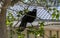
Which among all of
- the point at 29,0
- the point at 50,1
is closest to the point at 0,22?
the point at 29,0

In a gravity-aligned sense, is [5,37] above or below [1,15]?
below

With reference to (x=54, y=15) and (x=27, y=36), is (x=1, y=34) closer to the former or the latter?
(x=54, y=15)

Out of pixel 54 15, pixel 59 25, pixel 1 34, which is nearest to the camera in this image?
pixel 1 34

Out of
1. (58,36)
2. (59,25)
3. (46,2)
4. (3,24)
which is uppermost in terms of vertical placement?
(46,2)

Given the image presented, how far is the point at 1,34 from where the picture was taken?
4.55ft

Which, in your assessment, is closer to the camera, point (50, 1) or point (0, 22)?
point (0, 22)

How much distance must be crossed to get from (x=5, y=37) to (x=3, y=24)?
0.10m

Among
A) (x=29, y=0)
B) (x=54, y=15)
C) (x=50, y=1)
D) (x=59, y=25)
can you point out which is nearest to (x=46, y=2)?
(x=50, y=1)

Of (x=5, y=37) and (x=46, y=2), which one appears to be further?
(x=46, y=2)

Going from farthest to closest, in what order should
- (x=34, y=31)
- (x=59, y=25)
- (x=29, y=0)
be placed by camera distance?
(x=59, y=25)
(x=29, y=0)
(x=34, y=31)

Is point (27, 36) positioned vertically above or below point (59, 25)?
below

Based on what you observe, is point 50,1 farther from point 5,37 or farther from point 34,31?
point 5,37

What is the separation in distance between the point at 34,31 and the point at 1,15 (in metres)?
0.41

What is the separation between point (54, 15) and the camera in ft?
5.09
